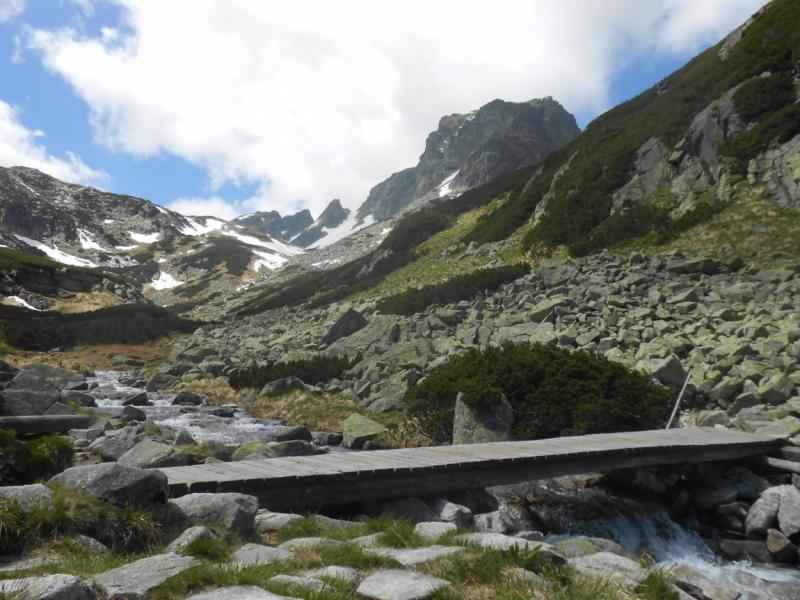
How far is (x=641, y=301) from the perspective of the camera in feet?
68.6

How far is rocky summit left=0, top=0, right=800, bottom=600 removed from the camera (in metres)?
5.01

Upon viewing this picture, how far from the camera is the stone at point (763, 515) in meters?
10.4

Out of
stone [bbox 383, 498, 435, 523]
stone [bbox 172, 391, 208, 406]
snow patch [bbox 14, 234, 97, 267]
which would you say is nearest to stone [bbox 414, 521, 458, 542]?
stone [bbox 383, 498, 435, 523]

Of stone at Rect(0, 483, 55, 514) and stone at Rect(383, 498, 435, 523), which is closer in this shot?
stone at Rect(0, 483, 55, 514)

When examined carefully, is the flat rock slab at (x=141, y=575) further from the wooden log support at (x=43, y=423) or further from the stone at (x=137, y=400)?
the stone at (x=137, y=400)

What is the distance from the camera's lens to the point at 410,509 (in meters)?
8.38

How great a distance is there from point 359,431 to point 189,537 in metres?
10.2

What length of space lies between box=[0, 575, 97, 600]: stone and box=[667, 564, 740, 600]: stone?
17.1 feet

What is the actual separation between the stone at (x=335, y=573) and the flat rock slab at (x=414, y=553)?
0.46 meters

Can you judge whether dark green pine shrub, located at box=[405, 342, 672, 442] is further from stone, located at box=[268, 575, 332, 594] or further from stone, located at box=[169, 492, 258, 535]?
stone, located at box=[268, 575, 332, 594]

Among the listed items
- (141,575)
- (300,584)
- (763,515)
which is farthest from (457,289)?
(141,575)

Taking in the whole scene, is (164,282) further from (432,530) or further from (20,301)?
(432,530)

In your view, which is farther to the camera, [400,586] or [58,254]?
[58,254]

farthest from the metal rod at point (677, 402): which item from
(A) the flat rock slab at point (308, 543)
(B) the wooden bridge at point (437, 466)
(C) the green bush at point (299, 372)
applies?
(C) the green bush at point (299, 372)
